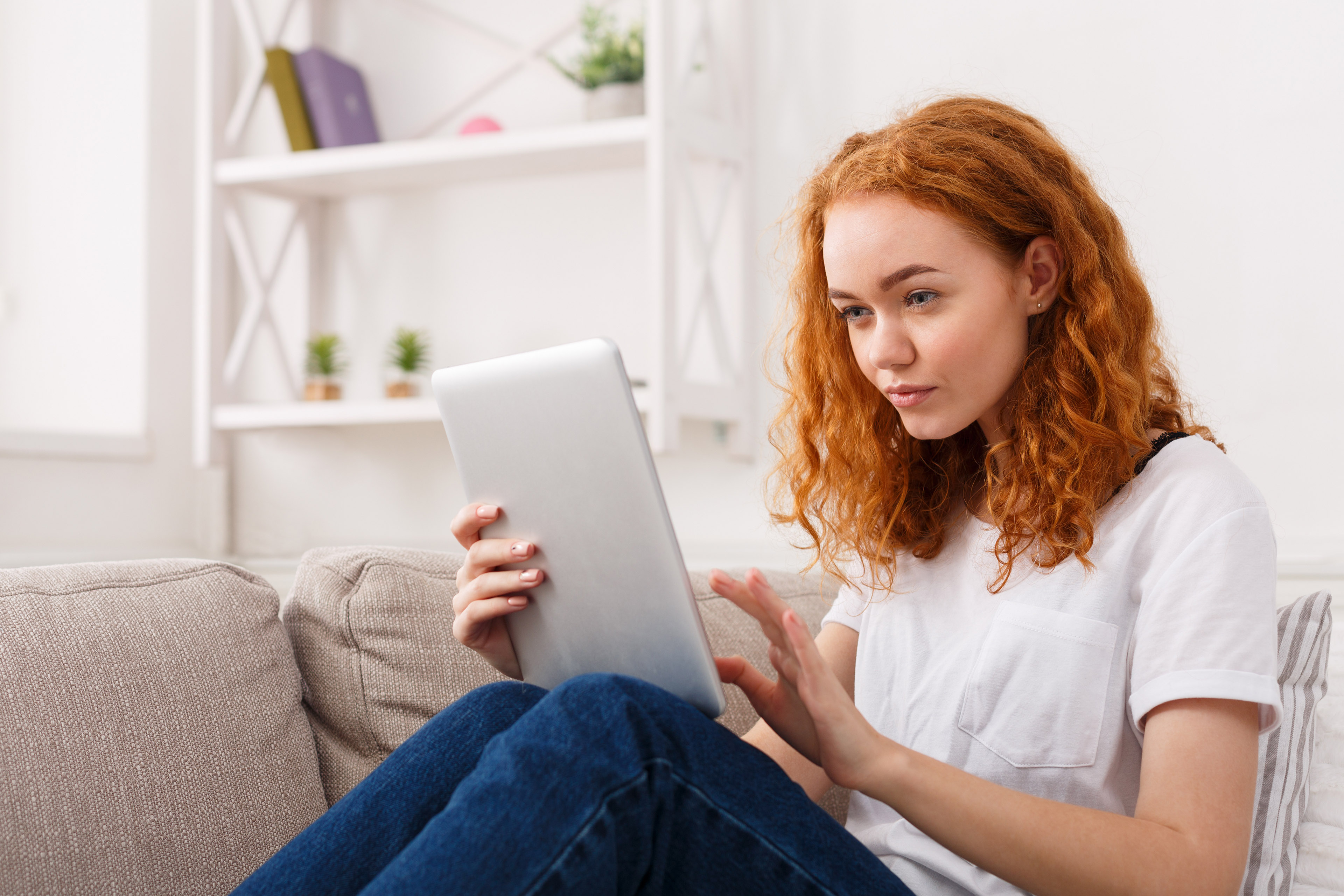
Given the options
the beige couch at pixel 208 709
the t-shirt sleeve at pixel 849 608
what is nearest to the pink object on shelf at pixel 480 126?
the beige couch at pixel 208 709

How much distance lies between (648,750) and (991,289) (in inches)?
18.3

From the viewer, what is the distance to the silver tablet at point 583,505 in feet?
2.52

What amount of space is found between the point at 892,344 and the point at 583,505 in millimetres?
296

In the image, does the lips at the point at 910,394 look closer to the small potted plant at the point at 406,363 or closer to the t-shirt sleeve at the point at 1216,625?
the t-shirt sleeve at the point at 1216,625

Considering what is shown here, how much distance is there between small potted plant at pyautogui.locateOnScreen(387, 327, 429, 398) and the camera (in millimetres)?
2084

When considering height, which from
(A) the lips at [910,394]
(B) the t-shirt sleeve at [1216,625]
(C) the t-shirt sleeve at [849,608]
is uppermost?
(A) the lips at [910,394]

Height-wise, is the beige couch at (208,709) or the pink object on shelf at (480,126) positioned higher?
the pink object on shelf at (480,126)

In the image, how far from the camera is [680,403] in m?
1.82

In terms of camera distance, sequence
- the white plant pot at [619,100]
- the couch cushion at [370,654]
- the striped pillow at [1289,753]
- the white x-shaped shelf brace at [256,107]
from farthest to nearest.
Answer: the white x-shaped shelf brace at [256,107]
the white plant pot at [619,100]
the couch cushion at [370,654]
the striped pillow at [1289,753]

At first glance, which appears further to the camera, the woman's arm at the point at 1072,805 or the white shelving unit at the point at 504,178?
the white shelving unit at the point at 504,178

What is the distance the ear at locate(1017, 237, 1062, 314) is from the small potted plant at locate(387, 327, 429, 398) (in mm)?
1370

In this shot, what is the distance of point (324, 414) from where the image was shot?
2.06m

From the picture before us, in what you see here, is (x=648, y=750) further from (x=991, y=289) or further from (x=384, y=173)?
(x=384, y=173)

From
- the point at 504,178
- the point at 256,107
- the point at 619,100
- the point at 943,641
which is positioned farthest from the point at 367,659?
the point at 256,107
